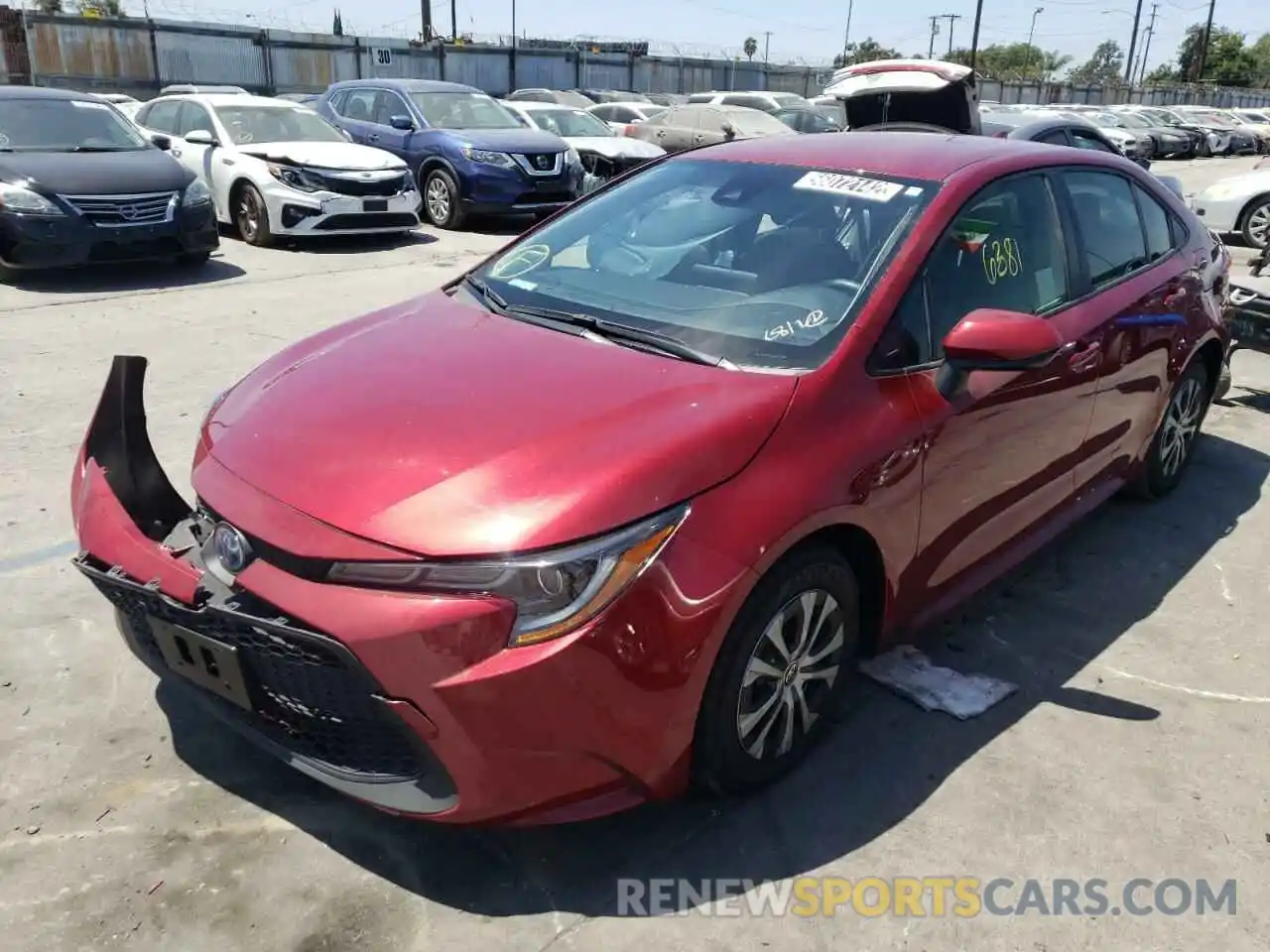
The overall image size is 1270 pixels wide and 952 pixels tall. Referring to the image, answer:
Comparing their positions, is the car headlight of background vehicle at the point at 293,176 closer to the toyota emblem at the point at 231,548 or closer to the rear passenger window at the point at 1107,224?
the rear passenger window at the point at 1107,224

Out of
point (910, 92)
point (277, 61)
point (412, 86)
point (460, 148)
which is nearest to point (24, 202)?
point (460, 148)

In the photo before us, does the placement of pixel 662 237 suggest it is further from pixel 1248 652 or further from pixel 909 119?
pixel 909 119

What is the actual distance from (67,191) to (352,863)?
759cm

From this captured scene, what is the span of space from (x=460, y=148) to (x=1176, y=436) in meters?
9.45

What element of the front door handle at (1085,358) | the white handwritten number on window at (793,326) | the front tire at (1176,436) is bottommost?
the front tire at (1176,436)

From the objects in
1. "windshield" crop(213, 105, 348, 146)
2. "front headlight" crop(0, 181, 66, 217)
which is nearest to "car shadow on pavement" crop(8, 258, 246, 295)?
"front headlight" crop(0, 181, 66, 217)

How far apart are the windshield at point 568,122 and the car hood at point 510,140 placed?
2624mm

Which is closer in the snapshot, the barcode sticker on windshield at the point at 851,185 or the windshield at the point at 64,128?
the barcode sticker on windshield at the point at 851,185

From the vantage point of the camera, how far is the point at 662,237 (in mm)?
3451

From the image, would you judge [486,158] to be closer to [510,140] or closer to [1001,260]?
[510,140]

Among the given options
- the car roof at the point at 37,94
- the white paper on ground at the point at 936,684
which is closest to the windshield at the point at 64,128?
the car roof at the point at 37,94

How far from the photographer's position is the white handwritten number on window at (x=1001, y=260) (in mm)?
3248

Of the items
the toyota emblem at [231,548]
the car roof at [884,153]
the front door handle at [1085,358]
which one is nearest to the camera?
the toyota emblem at [231,548]

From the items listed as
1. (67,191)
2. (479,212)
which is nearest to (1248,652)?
(67,191)
